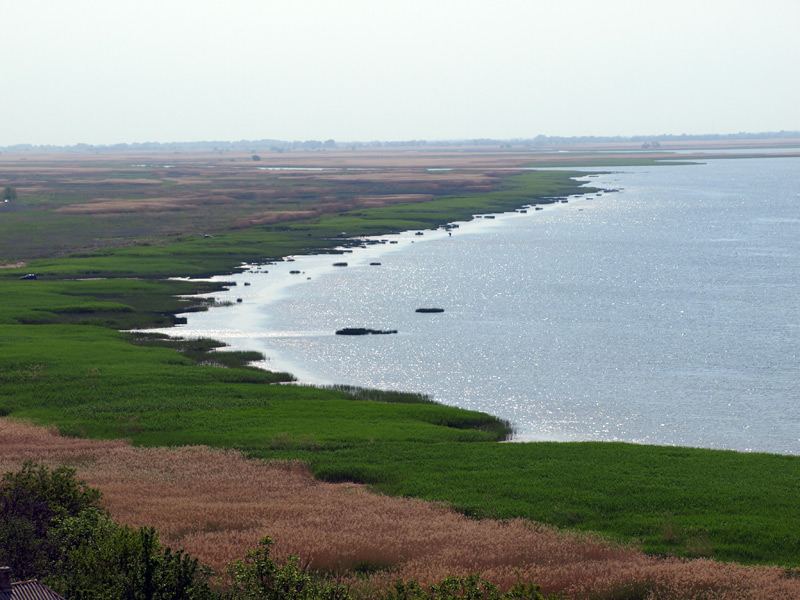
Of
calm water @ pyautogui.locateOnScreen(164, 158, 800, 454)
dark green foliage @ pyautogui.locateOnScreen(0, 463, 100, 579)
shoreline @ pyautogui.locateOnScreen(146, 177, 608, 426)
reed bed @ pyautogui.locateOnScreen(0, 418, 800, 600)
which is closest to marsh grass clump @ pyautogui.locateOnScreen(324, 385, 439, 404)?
shoreline @ pyautogui.locateOnScreen(146, 177, 608, 426)

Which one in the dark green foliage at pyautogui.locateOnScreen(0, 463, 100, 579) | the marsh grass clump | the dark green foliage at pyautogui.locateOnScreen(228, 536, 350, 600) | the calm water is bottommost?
the marsh grass clump

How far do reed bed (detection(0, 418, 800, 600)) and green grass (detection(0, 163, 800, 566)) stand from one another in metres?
1.78

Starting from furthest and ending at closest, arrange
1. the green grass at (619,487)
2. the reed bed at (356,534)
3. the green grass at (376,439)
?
the green grass at (376,439)
the green grass at (619,487)
the reed bed at (356,534)

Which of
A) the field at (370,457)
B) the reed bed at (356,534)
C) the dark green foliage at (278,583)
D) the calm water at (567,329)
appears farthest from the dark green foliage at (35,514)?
the calm water at (567,329)

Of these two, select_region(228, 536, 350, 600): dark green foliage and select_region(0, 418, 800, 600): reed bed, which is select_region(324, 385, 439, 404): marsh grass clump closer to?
select_region(0, 418, 800, 600): reed bed

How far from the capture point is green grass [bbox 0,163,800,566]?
3228 centimetres

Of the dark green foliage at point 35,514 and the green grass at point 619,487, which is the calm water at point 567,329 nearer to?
the green grass at point 619,487

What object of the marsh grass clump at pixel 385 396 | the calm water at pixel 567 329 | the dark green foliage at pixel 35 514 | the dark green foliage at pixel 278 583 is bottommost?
the marsh grass clump at pixel 385 396

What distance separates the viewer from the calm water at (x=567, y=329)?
162 feet

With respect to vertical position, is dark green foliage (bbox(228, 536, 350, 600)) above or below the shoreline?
above

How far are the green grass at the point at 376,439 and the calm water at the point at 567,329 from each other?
4416mm

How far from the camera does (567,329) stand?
231ft

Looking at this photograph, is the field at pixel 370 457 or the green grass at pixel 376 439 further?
the green grass at pixel 376 439

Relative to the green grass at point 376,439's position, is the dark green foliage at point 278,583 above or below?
above
